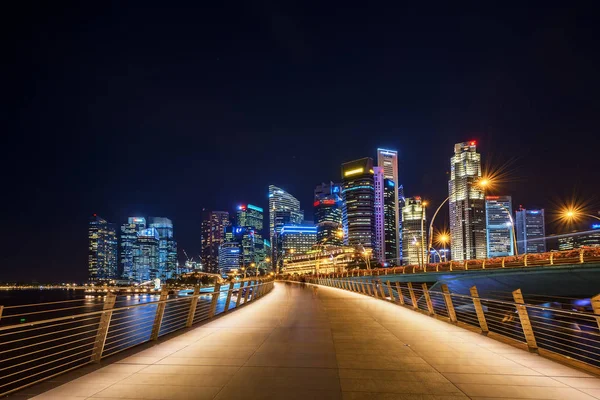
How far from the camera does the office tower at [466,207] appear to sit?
148 metres

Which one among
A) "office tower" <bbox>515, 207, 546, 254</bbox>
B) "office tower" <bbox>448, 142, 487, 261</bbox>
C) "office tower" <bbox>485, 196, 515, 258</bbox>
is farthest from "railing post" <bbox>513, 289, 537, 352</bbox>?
"office tower" <bbox>515, 207, 546, 254</bbox>

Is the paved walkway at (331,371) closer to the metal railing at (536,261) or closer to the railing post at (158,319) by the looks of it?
the railing post at (158,319)

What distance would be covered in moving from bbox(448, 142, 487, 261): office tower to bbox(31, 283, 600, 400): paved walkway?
131114mm

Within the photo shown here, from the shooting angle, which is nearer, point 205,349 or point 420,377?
point 420,377

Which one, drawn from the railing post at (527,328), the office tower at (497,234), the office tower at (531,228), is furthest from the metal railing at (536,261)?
the office tower at (531,228)

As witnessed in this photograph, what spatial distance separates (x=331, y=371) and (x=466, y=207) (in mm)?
171771

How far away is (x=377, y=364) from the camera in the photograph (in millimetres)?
7738

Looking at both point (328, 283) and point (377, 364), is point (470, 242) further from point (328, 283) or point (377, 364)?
point (377, 364)

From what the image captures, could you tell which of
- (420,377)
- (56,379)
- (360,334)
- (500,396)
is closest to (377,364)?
(420,377)

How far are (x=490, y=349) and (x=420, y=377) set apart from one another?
134 inches

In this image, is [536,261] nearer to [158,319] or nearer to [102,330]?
[158,319]

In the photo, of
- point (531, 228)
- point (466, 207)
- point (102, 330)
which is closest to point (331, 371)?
point (102, 330)

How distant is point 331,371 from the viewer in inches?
279

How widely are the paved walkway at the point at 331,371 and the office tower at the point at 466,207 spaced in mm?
131114
